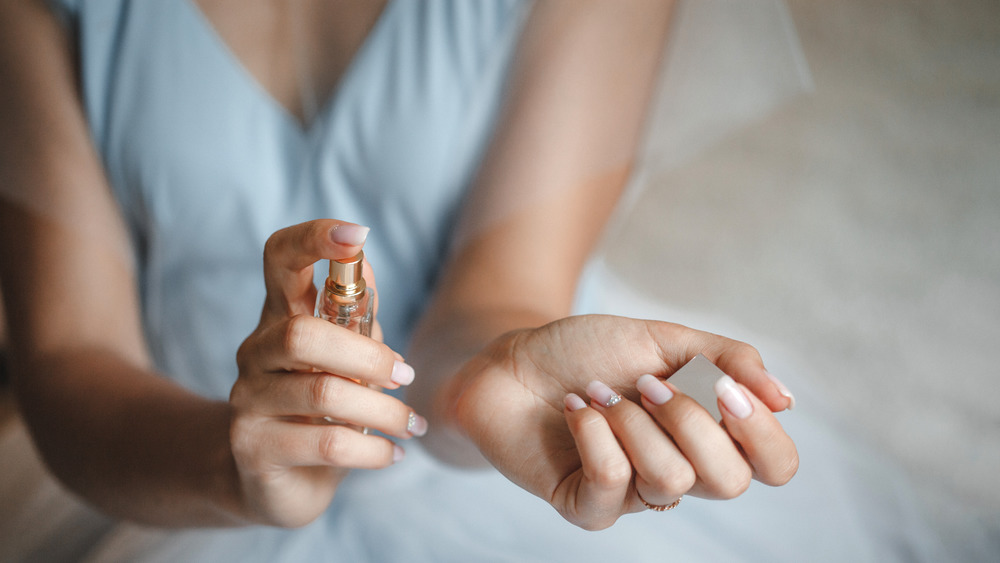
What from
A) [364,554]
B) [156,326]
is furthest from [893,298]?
[156,326]

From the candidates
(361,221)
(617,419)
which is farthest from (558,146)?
(617,419)

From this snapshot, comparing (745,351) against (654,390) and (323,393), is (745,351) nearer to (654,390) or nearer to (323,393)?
(654,390)

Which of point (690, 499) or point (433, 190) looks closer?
point (690, 499)

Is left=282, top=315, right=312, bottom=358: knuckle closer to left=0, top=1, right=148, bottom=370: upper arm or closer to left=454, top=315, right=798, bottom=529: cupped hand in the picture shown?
left=454, top=315, right=798, bottom=529: cupped hand

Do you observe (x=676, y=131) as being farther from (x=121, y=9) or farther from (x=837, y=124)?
(x=121, y=9)

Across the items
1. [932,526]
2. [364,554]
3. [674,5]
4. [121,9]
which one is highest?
[674,5]

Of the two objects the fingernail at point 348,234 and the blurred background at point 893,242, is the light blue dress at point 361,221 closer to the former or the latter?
the blurred background at point 893,242

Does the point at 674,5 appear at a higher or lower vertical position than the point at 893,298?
higher
